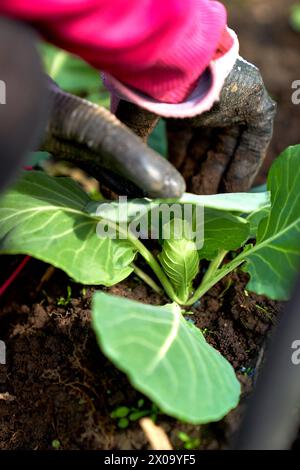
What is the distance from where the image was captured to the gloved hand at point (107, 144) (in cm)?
89

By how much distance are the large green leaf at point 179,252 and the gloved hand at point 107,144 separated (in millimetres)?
202

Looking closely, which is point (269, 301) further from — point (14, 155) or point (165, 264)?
point (14, 155)

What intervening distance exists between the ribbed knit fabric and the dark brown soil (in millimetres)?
423

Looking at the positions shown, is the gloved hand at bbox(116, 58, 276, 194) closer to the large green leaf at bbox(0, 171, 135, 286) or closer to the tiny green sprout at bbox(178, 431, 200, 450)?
the large green leaf at bbox(0, 171, 135, 286)

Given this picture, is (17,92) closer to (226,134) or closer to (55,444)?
(55,444)

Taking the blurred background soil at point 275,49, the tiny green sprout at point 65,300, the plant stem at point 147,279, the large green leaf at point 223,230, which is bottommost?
the tiny green sprout at point 65,300

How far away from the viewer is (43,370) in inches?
44.6

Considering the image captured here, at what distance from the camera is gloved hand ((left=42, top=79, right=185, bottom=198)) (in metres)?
0.89

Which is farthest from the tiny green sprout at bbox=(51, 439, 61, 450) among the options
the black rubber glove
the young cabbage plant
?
the black rubber glove

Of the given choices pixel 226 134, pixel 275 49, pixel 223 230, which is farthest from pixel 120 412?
pixel 275 49

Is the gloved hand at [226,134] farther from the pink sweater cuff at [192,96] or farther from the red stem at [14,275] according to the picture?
the red stem at [14,275]

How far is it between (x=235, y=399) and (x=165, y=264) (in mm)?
327

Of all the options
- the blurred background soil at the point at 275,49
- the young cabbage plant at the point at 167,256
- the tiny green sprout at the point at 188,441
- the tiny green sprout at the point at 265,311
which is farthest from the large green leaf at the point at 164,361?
the blurred background soil at the point at 275,49

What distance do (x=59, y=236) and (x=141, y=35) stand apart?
0.38 metres
